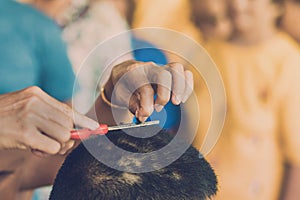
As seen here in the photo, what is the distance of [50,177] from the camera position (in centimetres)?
93

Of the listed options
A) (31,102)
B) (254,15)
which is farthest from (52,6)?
(31,102)

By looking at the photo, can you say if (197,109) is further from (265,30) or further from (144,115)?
(144,115)

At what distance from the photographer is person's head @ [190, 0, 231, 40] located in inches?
48.9

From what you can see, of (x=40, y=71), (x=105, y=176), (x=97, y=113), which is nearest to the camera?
(x=105, y=176)

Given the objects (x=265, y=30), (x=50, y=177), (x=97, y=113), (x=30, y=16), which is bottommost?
(x=50, y=177)

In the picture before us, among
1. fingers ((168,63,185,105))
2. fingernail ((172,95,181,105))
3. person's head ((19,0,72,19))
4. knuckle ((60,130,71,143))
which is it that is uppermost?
person's head ((19,0,72,19))

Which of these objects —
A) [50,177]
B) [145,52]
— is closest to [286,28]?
[145,52]

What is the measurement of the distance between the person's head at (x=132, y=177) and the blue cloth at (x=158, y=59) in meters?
0.05

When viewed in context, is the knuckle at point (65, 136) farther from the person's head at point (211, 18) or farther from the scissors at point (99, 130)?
the person's head at point (211, 18)

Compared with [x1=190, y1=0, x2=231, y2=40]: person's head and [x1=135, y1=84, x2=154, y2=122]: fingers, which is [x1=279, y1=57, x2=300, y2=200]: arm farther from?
[x1=135, y1=84, x2=154, y2=122]: fingers

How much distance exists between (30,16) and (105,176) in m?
0.57

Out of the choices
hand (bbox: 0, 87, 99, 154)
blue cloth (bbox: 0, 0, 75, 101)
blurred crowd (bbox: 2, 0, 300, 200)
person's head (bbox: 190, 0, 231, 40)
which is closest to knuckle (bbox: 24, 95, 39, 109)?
hand (bbox: 0, 87, 99, 154)

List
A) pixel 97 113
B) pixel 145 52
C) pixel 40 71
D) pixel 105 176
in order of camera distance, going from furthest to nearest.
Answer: pixel 145 52 → pixel 40 71 → pixel 97 113 → pixel 105 176

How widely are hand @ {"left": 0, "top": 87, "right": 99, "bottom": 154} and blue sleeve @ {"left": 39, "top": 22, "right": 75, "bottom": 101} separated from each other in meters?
0.37
